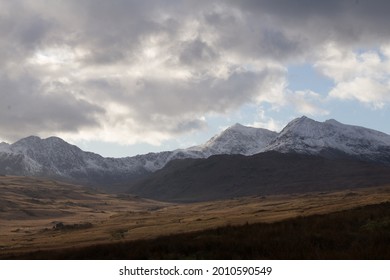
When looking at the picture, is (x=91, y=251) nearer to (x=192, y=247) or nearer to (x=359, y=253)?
(x=192, y=247)

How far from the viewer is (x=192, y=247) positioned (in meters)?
32.4

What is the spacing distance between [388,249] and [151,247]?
14885mm

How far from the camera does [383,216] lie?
42.5 meters

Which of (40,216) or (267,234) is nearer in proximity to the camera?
(267,234)

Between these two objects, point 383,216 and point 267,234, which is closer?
point 267,234

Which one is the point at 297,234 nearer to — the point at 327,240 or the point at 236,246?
the point at 327,240

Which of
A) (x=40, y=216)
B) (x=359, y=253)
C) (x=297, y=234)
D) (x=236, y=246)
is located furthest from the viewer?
(x=40, y=216)

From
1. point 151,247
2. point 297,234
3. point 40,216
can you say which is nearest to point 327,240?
point 297,234

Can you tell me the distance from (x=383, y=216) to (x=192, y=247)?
62.5 feet

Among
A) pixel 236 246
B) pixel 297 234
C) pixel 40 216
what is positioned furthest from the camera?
pixel 40 216

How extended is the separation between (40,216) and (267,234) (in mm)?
166558
